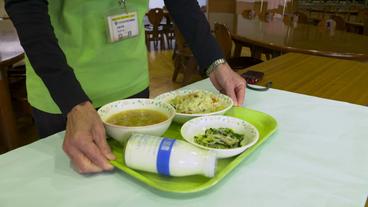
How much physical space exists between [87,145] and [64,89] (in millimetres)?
139

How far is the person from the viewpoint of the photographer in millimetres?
651

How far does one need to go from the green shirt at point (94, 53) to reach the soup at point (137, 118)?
22 cm

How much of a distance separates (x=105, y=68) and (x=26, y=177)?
1.37ft

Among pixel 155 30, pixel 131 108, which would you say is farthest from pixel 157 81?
pixel 131 108

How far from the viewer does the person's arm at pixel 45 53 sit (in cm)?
69

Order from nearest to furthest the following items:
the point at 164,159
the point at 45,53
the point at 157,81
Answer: the point at 164,159
the point at 45,53
the point at 157,81

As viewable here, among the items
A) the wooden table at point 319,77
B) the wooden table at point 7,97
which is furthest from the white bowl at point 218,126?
the wooden table at point 7,97

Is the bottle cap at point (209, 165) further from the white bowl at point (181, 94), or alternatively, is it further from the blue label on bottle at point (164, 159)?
the white bowl at point (181, 94)

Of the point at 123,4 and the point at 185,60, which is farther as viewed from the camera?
the point at 185,60

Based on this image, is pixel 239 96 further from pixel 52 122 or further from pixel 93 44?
pixel 52 122

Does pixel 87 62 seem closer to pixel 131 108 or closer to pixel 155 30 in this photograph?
pixel 131 108

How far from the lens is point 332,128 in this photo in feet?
2.80

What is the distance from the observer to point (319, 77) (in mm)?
1326

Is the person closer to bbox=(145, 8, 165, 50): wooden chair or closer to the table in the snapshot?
the table
